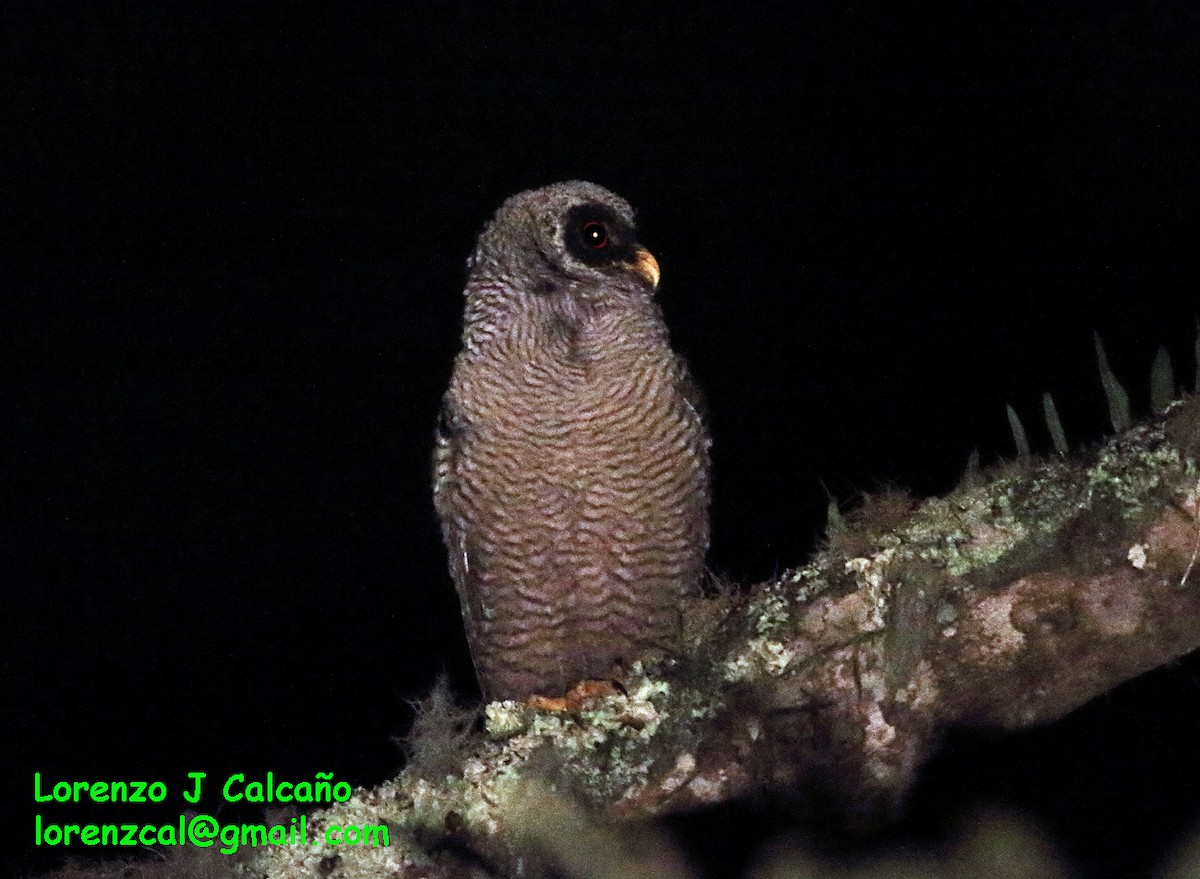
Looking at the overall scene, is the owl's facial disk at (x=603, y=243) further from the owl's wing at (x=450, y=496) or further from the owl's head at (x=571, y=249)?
the owl's wing at (x=450, y=496)

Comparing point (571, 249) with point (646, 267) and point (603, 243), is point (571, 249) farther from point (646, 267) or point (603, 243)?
point (646, 267)

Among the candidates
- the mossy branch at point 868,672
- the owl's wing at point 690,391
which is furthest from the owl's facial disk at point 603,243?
the mossy branch at point 868,672

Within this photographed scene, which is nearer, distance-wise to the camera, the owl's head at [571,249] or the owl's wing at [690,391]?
the owl's head at [571,249]

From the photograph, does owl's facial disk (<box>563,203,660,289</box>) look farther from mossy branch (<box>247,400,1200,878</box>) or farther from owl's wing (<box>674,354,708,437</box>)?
mossy branch (<box>247,400,1200,878</box>)

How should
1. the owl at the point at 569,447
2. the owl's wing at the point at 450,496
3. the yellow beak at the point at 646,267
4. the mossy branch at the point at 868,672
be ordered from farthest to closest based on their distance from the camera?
the owl's wing at the point at 450,496 → the yellow beak at the point at 646,267 → the owl at the point at 569,447 → the mossy branch at the point at 868,672

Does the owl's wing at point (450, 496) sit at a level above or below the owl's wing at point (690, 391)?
below

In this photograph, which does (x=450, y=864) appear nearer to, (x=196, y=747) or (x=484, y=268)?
(x=484, y=268)
